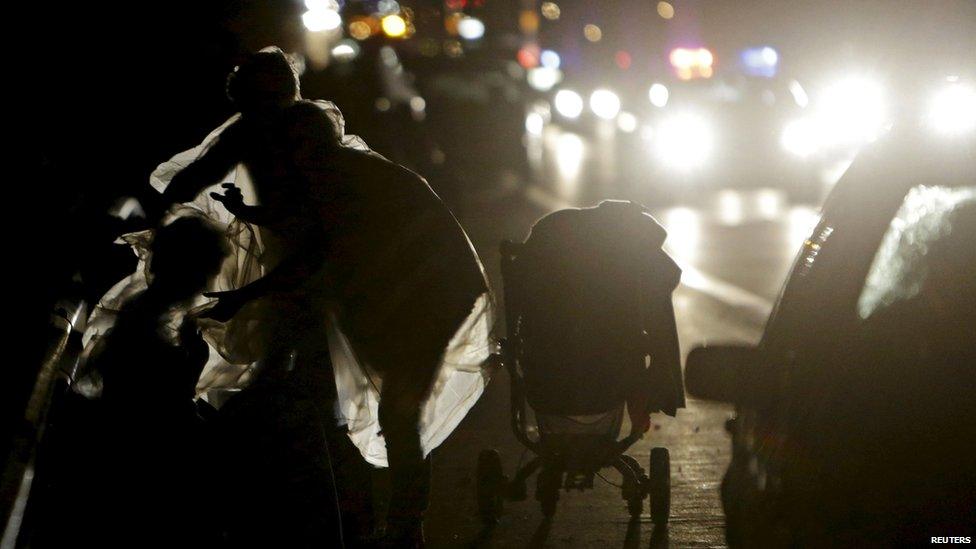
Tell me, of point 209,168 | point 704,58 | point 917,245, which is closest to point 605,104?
point 704,58

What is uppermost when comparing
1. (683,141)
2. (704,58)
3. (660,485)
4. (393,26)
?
(393,26)

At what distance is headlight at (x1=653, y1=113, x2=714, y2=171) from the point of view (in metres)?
24.0

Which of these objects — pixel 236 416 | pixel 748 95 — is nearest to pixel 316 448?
pixel 236 416

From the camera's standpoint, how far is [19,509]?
543 cm

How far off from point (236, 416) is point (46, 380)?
2224 mm

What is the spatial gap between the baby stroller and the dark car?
2.33 m

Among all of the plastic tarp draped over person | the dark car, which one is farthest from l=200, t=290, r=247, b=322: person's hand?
the dark car

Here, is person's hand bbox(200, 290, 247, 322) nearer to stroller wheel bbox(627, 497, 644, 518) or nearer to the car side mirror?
the car side mirror

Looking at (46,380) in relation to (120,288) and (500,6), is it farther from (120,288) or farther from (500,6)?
(500,6)

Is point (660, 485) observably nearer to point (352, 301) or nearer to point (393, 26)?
point (352, 301)

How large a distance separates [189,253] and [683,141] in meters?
20.7

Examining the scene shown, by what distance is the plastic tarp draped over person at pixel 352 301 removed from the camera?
14.8 ft

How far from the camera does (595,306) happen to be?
16.5 feet

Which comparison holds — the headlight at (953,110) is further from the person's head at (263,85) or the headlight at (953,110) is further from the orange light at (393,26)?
the orange light at (393,26)
